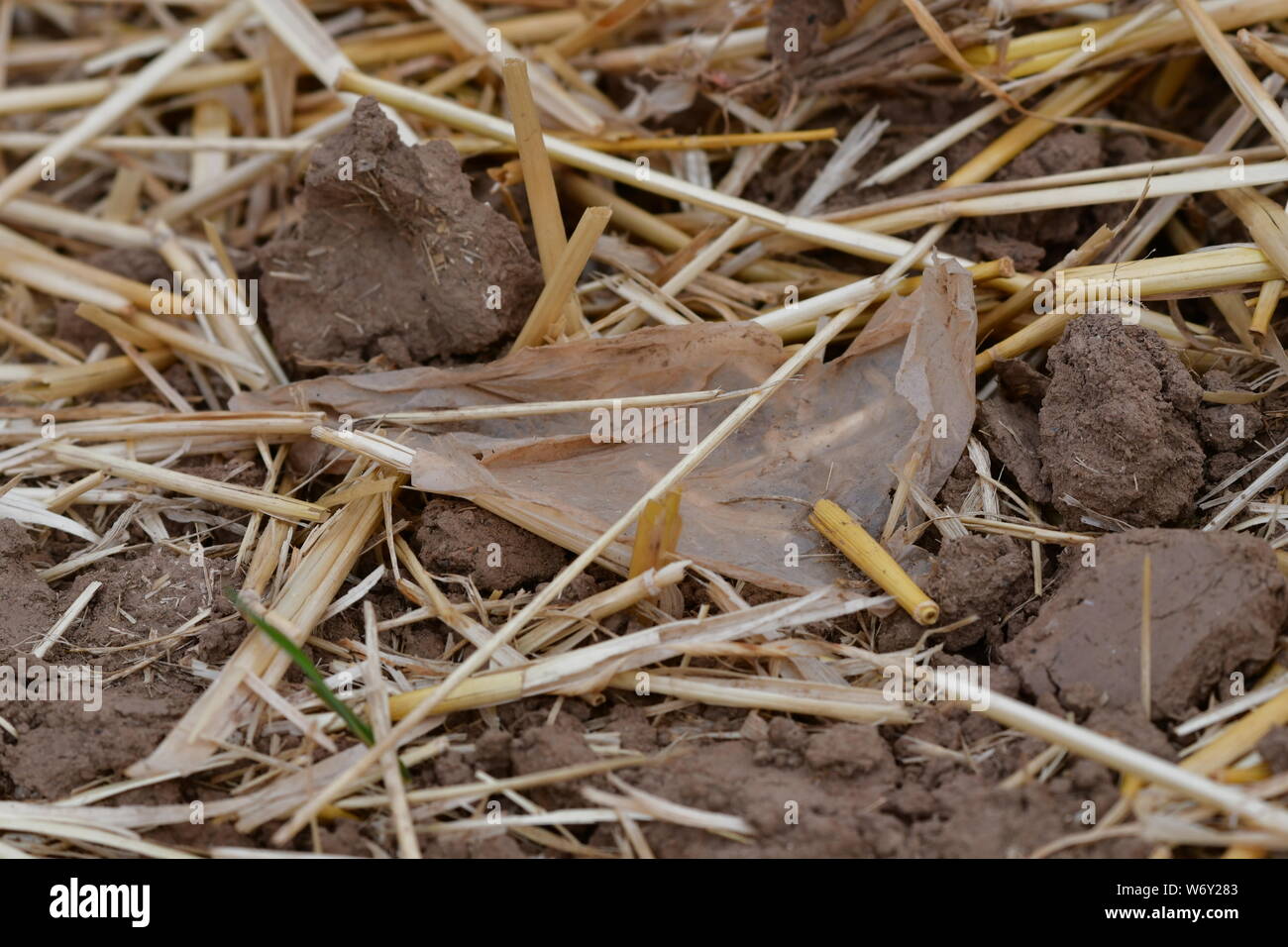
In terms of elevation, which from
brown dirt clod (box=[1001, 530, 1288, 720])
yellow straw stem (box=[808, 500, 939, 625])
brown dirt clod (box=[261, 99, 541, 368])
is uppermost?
brown dirt clod (box=[261, 99, 541, 368])

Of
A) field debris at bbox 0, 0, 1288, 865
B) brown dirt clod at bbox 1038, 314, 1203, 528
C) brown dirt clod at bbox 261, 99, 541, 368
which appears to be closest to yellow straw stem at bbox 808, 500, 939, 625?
field debris at bbox 0, 0, 1288, 865

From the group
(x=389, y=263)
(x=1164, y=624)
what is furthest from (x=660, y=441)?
(x=1164, y=624)

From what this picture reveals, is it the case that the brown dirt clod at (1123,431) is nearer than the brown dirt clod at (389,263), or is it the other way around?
the brown dirt clod at (1123,431)

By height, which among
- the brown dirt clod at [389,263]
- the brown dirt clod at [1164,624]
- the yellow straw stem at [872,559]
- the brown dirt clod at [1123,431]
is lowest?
the brown dirt clod at [1164,624]

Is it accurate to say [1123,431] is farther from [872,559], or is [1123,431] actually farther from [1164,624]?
[872,559]

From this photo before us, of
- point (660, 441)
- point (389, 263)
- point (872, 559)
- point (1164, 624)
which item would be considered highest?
point (389, 263)

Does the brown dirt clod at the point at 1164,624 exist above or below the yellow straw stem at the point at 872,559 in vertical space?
below

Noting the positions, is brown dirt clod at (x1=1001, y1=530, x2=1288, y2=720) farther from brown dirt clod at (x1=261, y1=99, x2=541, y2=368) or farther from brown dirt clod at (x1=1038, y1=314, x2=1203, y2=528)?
brown dirt clod at (x1=261, y1=99, x2=541, y2=368)

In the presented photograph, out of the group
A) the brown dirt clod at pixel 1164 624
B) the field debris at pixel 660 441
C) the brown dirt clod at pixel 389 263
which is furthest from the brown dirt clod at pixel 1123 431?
the brown dirt clod at pixel 389 263

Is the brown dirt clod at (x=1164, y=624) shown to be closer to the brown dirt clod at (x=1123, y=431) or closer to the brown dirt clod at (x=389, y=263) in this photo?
the brown dirt clod at (x=1123, y=431)

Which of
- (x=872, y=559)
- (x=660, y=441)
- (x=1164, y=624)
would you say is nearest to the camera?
(x=1164, y=624)

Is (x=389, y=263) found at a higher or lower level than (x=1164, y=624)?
higher
